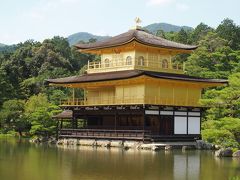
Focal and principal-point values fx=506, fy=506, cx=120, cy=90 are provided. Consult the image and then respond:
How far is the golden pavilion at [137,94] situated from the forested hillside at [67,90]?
216cm

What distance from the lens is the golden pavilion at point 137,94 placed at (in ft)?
133

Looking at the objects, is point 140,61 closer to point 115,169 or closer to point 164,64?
point 164,64

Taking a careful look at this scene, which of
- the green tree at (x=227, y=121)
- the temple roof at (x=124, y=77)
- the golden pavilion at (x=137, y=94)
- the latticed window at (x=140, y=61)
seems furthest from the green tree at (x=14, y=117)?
the green tree at (x=227, y=121)

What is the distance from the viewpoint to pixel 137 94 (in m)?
41.5

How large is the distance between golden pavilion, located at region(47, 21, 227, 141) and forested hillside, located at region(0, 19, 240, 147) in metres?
2.16

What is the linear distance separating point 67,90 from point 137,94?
92.7 ft

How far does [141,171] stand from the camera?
20906mm

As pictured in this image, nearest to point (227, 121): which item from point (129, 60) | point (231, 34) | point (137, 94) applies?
point (137, 94)

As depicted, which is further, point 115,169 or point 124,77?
point 124,77

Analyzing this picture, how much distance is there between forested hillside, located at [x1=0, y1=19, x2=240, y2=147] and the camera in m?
30.2

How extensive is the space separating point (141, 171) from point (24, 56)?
243 feet

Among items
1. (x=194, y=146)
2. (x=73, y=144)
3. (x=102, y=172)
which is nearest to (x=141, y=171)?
(x=102, y=172)

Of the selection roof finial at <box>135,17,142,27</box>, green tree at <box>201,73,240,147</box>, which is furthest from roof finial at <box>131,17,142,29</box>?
green tree at <box>201,73,240,147</box>

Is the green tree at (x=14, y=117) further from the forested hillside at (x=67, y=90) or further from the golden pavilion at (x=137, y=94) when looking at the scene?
the golden pavilion at (x=137, y=94)
